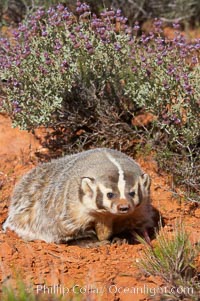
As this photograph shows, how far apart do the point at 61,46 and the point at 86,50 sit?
0.20 m

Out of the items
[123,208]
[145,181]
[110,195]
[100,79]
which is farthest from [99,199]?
[100,79]

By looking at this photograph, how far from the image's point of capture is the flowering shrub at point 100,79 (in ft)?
16.1

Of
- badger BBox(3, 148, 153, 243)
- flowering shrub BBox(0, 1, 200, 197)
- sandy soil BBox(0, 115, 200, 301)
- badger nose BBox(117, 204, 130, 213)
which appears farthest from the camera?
flowering shrub BBox(0, 1, 200, 197)

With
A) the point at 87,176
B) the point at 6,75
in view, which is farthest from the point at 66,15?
the point at 87,176

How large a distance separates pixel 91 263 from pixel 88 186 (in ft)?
1.56

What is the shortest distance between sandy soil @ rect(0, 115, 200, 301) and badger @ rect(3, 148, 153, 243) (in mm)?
115

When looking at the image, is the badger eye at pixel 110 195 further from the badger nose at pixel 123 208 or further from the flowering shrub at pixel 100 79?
the flowering shrub at pixel 100 79

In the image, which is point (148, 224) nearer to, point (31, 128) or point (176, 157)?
point (176, 157)

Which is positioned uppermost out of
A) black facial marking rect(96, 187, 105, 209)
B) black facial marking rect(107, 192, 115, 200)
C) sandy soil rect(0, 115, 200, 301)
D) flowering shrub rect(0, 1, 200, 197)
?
flowering shrub rect(0, 1, 200, 197)

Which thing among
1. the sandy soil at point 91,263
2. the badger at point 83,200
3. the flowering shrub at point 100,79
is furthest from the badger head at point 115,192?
the flowering shrub at point 100,79

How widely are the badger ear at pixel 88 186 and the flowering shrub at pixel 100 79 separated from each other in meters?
1.07

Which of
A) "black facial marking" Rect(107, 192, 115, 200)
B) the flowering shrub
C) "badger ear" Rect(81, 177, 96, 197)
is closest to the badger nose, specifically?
"black facial marking" Rect(107, 192, 115, 200)

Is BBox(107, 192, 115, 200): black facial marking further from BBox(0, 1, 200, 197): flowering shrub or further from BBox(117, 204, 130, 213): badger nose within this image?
BBox(0, 1, 200, 197): flowering shrub

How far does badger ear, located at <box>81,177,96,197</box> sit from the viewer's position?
406 centimetres
